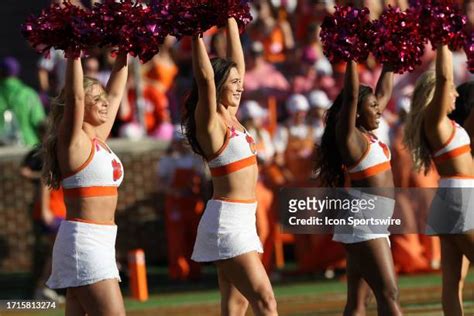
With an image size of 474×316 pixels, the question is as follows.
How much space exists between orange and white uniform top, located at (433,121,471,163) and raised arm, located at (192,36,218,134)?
1.63 metres

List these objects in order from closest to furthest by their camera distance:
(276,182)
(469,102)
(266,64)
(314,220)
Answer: (314,220) < (469,102) < (276,182) < (266,64)

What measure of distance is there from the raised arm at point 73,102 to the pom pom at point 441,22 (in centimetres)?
206

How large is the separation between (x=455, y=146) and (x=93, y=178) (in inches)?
95.4

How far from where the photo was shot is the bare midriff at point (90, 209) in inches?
285

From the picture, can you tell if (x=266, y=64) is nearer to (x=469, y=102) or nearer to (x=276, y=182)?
(x=276, y=182)

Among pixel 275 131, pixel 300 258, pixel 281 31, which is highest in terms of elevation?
pixel 281 31

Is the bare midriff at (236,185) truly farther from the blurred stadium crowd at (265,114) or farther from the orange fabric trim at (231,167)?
the blurred stadium crowd at (265,114)

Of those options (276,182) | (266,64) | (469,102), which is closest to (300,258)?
(276,182)

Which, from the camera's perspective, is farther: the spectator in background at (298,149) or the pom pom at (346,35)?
the spectator in background at (298,149)

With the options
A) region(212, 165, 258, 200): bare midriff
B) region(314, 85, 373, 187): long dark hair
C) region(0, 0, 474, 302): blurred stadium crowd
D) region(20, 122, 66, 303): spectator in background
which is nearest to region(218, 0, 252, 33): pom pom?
region(314, 85, 373, 187): long dark hair

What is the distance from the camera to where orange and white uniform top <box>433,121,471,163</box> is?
27.6 feet

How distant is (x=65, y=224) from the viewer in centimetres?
729

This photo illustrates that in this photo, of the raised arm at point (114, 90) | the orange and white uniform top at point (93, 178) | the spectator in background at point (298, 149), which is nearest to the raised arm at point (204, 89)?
the raised arm at point (114, 90)

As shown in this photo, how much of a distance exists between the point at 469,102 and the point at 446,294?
1330mm
